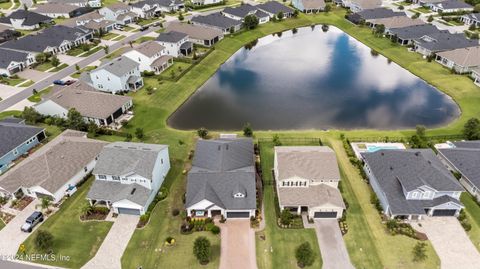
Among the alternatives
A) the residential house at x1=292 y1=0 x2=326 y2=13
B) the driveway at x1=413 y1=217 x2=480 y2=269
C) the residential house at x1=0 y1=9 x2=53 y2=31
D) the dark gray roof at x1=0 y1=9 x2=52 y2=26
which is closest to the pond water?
the driveway at x1=413 y1=217 x2=480 y2=269

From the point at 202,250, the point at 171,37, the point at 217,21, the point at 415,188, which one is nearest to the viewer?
the point at 202,250

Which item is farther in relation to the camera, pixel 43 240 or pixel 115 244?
pixel 115 244

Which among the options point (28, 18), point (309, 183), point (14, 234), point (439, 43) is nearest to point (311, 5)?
point (439, 43)

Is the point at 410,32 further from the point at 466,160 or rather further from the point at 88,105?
the point at 88,105

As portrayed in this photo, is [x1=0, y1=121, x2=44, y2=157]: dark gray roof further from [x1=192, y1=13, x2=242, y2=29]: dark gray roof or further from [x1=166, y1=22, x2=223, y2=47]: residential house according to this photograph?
[x1=192, y1=13, x2=242, y2=29]: dark gray roof

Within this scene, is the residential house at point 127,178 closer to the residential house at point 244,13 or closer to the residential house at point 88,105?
the residential house at point 88,105

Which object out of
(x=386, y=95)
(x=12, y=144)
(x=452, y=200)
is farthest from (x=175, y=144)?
(x=386, y=95)
